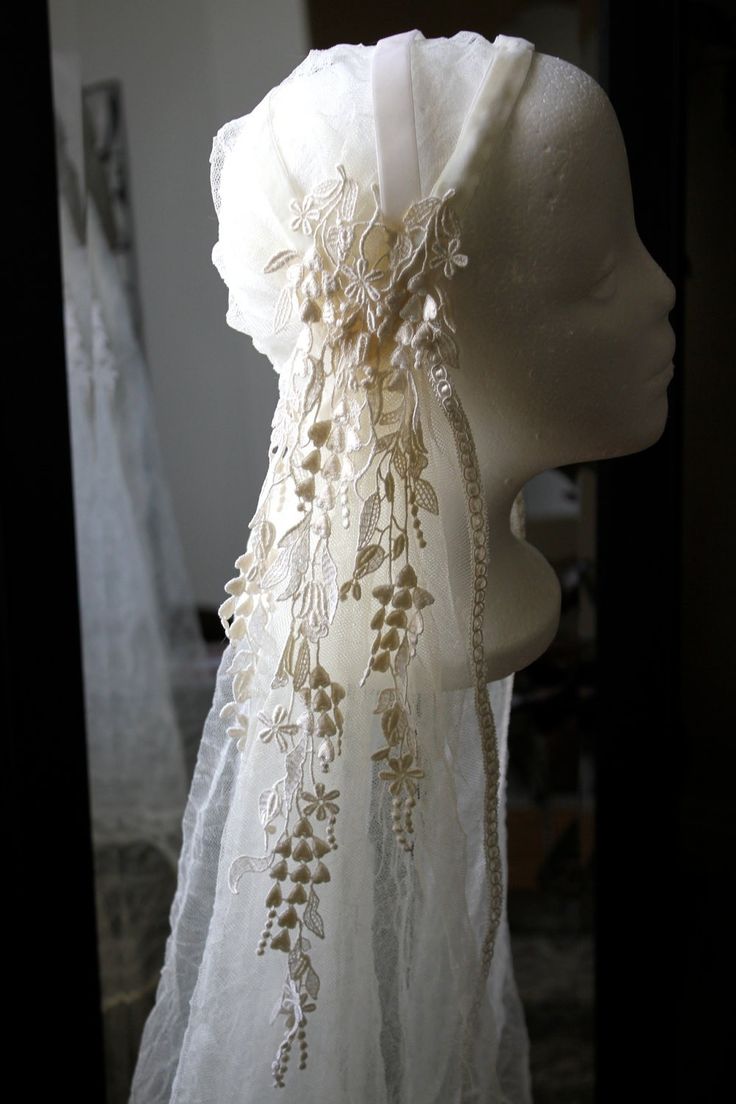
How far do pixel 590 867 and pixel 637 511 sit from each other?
0.61 m

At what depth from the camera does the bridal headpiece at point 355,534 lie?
3.01 feet

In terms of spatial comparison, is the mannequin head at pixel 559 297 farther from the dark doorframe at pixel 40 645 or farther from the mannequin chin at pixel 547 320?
the dark doorframe at pixel 40 645

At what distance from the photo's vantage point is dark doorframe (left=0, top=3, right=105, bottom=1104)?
135 centimetres

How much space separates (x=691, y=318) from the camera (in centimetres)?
171

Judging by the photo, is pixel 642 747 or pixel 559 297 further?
pixel 642 747

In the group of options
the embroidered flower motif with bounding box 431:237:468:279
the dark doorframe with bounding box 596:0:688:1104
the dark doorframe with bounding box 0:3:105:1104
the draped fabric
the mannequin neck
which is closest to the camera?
the embroidered flower motif with bounding box 431:237:468:279

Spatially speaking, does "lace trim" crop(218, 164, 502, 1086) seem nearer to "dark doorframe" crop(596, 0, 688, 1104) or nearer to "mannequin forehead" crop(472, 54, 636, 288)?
"mannequin forehead" crop(472, 54, 636, 288)

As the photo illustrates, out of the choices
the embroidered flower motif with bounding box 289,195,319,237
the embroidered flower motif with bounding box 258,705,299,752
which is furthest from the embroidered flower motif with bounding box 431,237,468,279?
the embroidered flower motif with bounding box 258,705,299,752

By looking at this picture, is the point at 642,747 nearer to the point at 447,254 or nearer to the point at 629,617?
the point at 629,617

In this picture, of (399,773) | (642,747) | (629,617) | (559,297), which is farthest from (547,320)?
(642,747)

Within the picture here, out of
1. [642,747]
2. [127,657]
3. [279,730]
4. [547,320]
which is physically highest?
[547,320]

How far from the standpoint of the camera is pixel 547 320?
1014 mm

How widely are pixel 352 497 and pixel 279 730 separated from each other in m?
0.22

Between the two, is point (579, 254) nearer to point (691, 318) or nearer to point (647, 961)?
point (691, 318)
